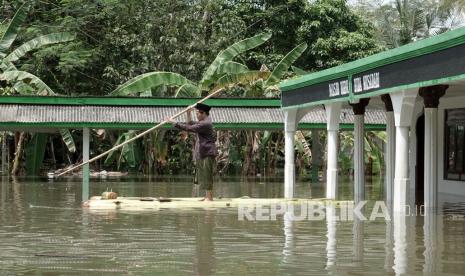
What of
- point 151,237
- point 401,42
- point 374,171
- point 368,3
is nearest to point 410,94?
point 151,237

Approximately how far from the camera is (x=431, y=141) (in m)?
13.6

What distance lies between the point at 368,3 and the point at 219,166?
1963 centimetres

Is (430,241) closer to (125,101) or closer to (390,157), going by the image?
(390,157)

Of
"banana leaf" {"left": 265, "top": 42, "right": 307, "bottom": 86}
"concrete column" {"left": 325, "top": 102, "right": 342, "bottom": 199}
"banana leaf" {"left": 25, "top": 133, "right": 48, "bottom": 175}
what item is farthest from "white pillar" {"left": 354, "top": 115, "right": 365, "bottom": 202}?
"banana leaf" {"left": 25, "top": 133, "right": 48, "bottom": 175}

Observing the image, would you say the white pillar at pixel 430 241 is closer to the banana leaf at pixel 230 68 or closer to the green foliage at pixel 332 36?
the banana leaf at pixel 230 68

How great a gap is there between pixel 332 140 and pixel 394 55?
4.97 meters

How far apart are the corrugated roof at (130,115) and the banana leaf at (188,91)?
3735mm

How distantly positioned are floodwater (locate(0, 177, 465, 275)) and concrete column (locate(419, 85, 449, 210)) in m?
0.50

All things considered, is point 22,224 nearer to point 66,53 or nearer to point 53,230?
point 53,230

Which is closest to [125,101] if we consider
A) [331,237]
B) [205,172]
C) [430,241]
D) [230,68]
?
[230,68]

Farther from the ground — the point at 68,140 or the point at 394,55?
the point at 394,55

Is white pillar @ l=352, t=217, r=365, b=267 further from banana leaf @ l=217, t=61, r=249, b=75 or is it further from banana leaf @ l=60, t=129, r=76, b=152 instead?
banana leaf @ l=60, t=129, r=76, b=152

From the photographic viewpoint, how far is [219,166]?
1421 inches

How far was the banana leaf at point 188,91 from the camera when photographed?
28516mm
